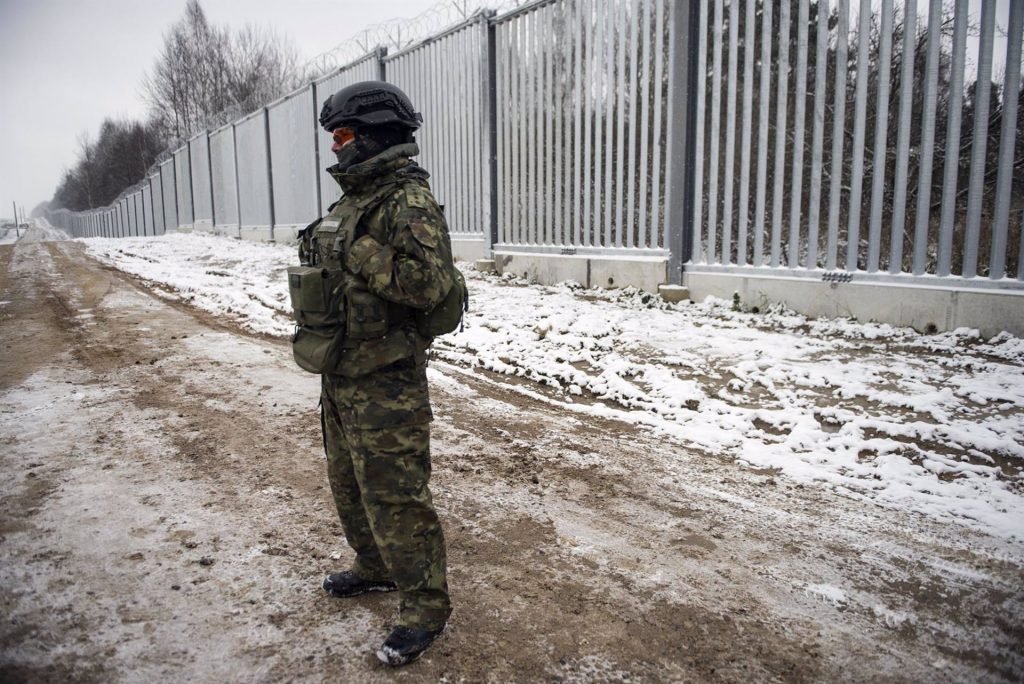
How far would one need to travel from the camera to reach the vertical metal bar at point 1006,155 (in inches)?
199

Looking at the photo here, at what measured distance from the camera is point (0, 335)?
6.84 m

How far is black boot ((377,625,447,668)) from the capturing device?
2.10m

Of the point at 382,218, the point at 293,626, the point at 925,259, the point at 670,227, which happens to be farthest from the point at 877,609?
the point at 670,227

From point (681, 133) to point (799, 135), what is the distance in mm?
1347

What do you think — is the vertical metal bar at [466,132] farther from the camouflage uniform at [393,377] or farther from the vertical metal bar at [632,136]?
the camouflage uniform at [393,377]

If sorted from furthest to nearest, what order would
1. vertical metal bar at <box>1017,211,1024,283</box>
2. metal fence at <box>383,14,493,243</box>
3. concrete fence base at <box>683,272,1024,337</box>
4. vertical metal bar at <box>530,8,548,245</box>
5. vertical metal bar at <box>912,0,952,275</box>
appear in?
metal fence at <box>383,14,493,243</box> → vertical metal bar at <box>530,8,548,245</box> → vertical metal bar at <box>912,0,952,275</box> → concrete fence base at <box>683,272,1024,337</box> → vertical metal bar at <box>1017,211,1024,283</box>

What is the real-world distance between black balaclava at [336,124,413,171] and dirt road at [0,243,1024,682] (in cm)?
163

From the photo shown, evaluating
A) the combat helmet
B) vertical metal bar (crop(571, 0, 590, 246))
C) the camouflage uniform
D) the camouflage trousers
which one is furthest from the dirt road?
vertical metal bar (crop(571, 0, 590, 246))

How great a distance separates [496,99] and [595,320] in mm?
4940

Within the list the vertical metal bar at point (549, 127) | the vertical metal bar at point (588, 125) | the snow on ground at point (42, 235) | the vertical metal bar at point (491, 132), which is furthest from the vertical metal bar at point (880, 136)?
the snow on ground at point (42, 235)

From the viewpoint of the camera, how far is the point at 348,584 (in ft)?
8.18

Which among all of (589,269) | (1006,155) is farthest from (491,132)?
(1006,155)

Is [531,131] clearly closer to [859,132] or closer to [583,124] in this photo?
[583,124]

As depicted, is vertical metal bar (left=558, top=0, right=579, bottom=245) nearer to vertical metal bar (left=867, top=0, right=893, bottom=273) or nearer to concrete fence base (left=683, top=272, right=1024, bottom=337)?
concrete fence base (left=683, top=272, right=1024, bottom=337)
